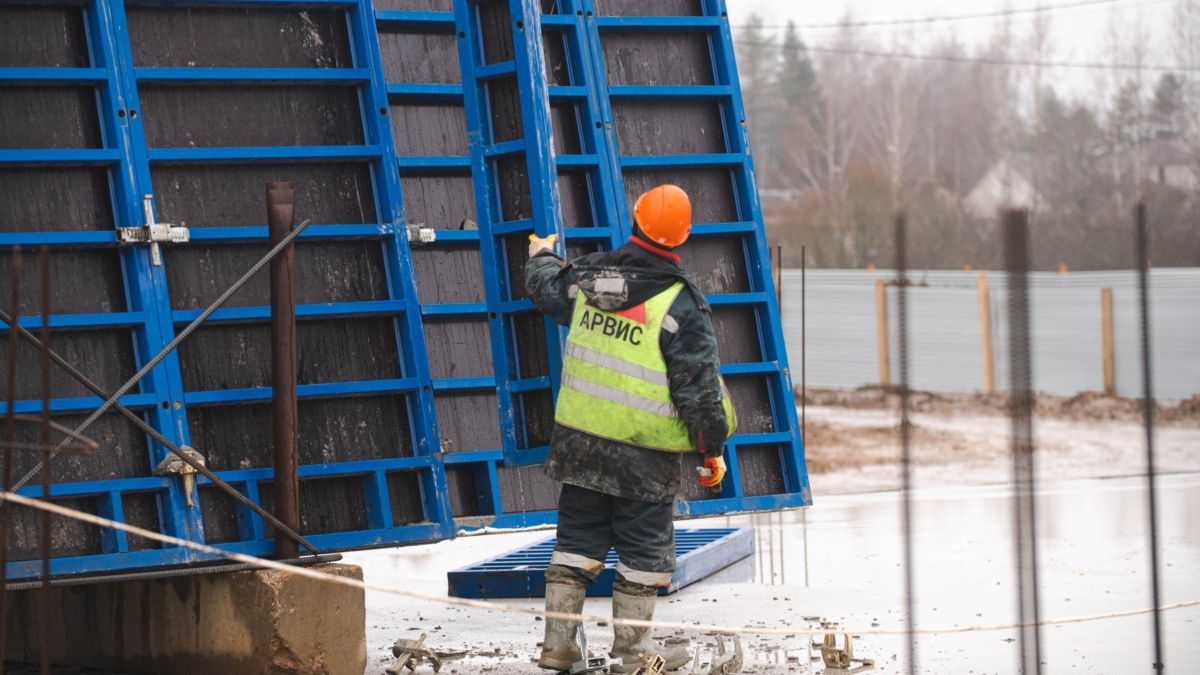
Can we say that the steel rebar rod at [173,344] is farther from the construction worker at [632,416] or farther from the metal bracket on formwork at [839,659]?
the metal bracket on formwork at [839,659]

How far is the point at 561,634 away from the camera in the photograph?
5.53 m

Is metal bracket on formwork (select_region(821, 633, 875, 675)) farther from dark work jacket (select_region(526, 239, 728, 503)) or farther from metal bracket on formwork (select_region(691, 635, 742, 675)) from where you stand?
dark work jacket (select_region(526, 239, 728, 503))

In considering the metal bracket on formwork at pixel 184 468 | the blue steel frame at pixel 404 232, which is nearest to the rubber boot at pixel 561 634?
the blue steel frame at pixel 404 232

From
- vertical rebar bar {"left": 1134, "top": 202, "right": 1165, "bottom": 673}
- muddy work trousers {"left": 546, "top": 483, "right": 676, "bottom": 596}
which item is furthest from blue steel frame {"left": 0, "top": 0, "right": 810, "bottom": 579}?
vertical rebar bar {"left": 1134, "top": 202, "right": 1165, "bottom": 673}

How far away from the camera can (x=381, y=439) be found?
6.20 metres

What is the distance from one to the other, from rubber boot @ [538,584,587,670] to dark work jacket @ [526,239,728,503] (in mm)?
472

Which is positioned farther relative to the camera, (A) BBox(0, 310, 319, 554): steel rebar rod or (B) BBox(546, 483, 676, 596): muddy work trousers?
(B) BBox(546, 483, 676, 596): muddy work trousers

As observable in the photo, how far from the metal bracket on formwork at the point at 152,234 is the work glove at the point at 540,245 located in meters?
1.52

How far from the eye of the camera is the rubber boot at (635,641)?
18.4 feet

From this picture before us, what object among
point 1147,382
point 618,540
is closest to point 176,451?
point 618,540

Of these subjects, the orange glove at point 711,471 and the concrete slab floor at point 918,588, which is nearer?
the orange glove at point 711,471

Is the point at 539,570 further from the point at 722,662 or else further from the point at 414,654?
the point at 722,662

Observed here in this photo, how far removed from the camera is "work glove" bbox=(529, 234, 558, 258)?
5.95m

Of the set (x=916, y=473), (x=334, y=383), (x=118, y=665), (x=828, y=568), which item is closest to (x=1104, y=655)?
(x=828, y=568)
